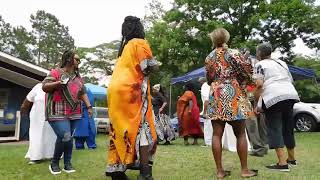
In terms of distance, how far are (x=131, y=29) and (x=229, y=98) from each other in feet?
4.47

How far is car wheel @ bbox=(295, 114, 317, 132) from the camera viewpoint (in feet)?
54.1

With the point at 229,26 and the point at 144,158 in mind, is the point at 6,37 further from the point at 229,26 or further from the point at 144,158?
the point at 144,158

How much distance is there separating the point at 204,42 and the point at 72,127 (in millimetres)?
21600

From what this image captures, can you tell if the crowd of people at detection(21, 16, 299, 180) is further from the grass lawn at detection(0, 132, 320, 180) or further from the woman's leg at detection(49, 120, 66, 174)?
the grass lawn at detection(0, 132, 320, 180)

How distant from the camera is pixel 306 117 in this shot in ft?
54.8

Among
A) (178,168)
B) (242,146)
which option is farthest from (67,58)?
(242,146)

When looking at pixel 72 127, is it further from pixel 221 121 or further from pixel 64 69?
pixel 221 121

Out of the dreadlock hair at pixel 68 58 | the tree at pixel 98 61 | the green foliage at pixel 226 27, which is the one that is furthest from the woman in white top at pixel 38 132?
the tree at pixel 98 61

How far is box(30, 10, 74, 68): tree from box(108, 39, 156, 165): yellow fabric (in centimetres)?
5275

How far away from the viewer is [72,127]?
6.33m

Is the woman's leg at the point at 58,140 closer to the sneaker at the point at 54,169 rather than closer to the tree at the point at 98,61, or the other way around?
the sneaker at the point at 54,169

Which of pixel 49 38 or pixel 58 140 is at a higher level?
pixel 49 38

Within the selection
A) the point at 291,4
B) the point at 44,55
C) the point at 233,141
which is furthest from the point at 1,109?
the point at 44,55

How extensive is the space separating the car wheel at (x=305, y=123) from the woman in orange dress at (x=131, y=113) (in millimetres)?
12543
